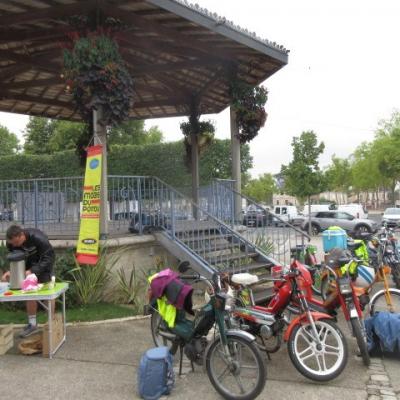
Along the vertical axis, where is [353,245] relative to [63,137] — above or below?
below

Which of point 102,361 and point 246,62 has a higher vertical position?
point 246,62

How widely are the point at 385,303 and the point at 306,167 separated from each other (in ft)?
58.4

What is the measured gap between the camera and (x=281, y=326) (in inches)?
179

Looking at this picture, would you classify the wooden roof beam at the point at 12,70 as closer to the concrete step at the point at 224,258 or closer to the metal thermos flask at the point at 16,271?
the metal thermos flask at the point at 16,271

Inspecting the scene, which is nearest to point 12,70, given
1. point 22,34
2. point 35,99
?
point 35,99

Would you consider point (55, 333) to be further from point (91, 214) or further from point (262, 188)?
point (262, 188)

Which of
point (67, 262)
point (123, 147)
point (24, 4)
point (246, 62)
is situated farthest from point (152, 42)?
point (123, 147)

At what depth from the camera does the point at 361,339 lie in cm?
434

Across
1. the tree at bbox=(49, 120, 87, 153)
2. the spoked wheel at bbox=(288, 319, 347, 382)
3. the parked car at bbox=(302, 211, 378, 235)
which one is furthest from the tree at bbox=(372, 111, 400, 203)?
the spoked wheel at bbox=(288, 319, 347, 382)

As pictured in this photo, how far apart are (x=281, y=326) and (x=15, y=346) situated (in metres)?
3.05

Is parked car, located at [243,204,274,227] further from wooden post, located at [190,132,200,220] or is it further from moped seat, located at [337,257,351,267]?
moped seat, located at [337,257,351,267]

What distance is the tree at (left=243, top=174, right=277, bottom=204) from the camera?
71.5 meters

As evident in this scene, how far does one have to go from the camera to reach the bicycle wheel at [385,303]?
17.4 ft

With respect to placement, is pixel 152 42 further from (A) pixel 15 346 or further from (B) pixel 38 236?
(A) pixel 15 346
